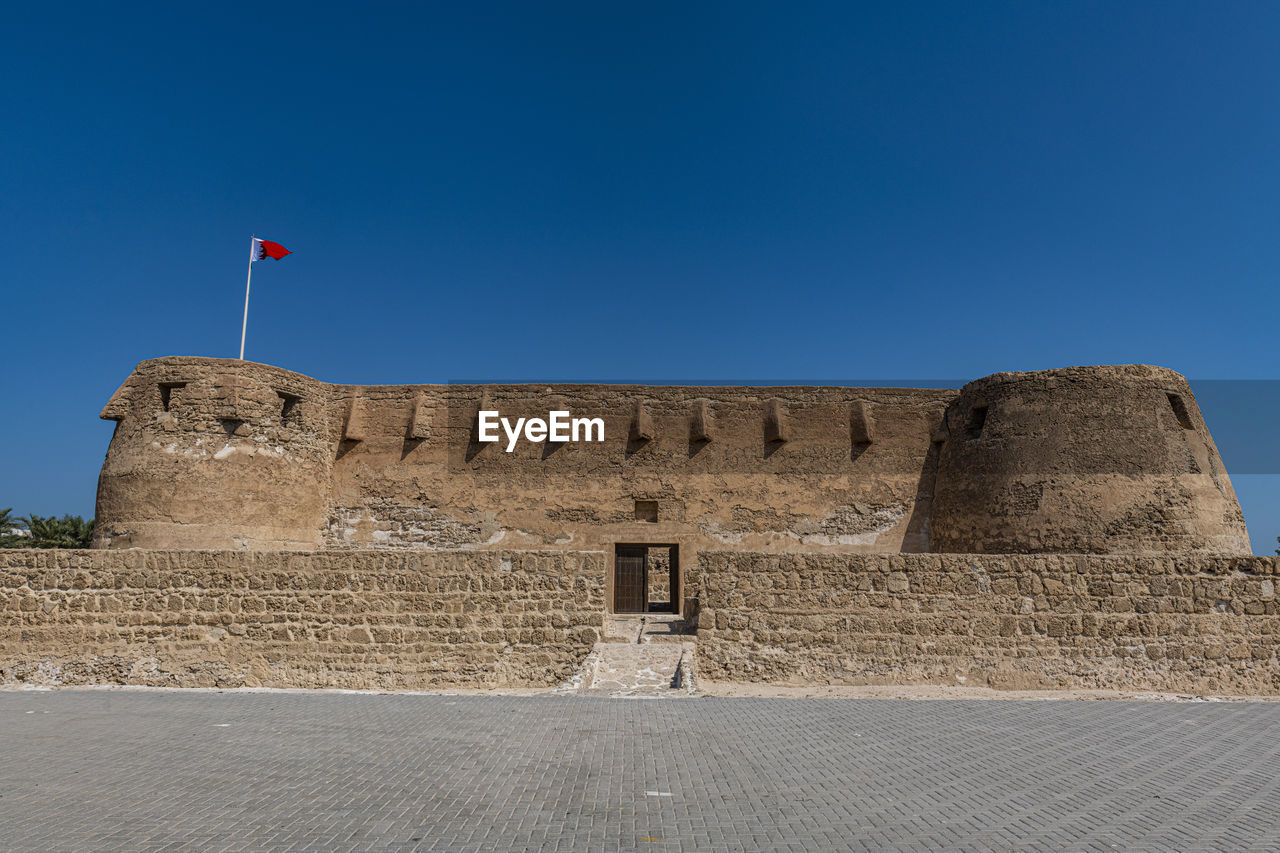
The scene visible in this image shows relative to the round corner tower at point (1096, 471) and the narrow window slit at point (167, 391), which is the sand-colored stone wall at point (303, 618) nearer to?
the narrow window slit at point (167, 391)

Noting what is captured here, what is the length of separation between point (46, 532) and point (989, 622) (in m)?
32.0

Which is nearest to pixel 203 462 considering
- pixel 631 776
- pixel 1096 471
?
pixel 631 776

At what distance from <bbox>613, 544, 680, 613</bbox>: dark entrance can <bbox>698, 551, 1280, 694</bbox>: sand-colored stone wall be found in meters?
9.10

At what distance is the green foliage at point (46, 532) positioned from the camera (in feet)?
91.6

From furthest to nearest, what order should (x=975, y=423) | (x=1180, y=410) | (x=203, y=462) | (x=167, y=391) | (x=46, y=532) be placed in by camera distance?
1. (x=46, y=532)
2. (x=975, y=423)
3. (x=167, y=391)
4. (x=203, y=462)
5. (x=1180, y=410)

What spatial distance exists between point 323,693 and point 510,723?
8.53 ft

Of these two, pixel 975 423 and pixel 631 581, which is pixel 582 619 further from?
pixel 975 423

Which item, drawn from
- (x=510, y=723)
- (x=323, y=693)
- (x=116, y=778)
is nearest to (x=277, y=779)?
(x=116, y=778)

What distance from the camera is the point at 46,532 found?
2788 cm

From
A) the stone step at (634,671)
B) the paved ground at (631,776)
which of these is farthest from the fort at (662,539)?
the paved ground at (631,776)

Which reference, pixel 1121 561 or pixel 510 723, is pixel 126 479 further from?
pixel 1121 561

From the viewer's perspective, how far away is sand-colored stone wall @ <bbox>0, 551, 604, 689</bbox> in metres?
8.21

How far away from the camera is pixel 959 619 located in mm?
7988

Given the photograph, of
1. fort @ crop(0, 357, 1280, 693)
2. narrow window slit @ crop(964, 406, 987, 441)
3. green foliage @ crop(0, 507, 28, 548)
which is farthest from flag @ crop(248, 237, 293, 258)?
green foliage @ crop(0, 507, 28, 548)
